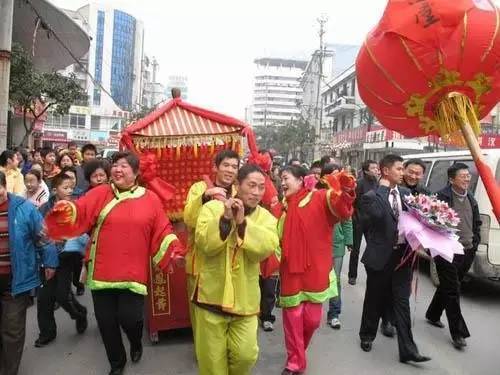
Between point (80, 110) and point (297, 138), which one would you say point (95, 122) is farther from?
point (297, 138)

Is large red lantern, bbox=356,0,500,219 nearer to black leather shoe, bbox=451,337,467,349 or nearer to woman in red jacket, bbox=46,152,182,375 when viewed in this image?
woman in red jacket, bbox=46,152,182,375

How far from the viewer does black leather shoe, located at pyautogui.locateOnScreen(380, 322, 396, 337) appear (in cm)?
502

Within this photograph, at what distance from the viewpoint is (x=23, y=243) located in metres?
3.45

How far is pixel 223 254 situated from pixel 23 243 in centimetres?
142

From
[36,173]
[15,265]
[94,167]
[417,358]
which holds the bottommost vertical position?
[417,358]

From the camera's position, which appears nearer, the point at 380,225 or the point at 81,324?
the point at 380,225

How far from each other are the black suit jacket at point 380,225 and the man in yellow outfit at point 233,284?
158cm

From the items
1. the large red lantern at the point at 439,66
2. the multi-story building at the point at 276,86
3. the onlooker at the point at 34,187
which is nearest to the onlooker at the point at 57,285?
the onlooker at the point at 34,187

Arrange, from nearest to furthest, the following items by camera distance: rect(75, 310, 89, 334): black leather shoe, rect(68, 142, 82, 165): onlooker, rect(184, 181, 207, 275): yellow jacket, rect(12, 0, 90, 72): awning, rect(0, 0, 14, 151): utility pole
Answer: rect(184, 181, 207, 275): yellow jacket
rect(75, 310, 89, 334): black leather shoe
rect(68, 142, 82, 165): onlooker
rect(0, 0, 14, 151): utility pole
rect(12, 0, 90, 72): awning

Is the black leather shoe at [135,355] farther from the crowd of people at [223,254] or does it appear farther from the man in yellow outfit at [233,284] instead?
the man in yellow outfit at [233,284]

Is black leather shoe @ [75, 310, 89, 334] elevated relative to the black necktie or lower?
lower

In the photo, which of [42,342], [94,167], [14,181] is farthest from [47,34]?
[42,342]

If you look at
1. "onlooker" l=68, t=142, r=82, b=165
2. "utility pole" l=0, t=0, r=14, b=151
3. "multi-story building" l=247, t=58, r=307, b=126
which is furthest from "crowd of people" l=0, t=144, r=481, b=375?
"multi-story building" l=247, t=58, r=307, b=126

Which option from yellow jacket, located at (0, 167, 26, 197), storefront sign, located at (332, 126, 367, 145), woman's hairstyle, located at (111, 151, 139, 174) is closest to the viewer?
woman's hairstyle, located at (111, 151, 139, 174)
